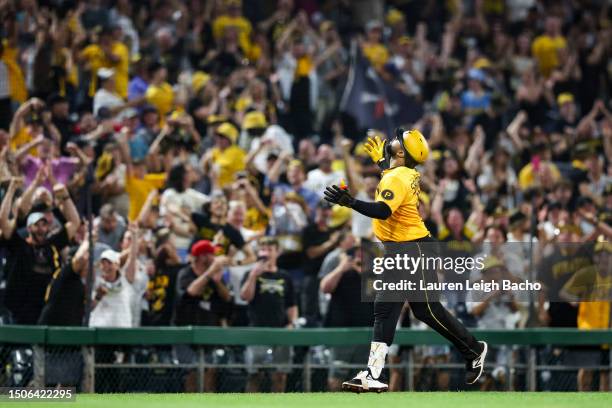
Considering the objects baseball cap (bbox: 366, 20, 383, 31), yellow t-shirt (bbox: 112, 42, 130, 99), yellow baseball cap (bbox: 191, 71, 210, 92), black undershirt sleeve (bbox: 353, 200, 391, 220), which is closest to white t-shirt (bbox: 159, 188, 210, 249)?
yellow t-shirt (bbox: 112, 42, 130, 99)

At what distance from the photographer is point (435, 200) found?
15812mm

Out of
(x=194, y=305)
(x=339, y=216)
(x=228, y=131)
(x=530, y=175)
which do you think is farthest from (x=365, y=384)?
(x=530, y=175)

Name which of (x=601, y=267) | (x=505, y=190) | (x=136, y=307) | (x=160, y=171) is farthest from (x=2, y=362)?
(x=505, y=190)

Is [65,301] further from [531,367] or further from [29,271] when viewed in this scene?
[531,367]

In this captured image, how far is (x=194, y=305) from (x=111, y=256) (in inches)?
36.6

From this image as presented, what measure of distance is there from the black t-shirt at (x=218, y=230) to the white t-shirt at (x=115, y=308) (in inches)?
41.8

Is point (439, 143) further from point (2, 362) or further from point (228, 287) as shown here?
point (2, 362)

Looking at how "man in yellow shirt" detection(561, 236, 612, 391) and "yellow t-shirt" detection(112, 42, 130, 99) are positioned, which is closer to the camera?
"man in yellow shirt" detection(561, 236, 612, 391)

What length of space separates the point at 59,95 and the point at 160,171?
1.53 m

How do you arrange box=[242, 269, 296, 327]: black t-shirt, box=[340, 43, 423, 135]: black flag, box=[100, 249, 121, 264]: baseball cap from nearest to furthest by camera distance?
box=[100, 249, 121, 264]: baseball cap < box=[242, 269, 296, 327]: black t-shirt < box=[340, 43, 423, 135]: black flag

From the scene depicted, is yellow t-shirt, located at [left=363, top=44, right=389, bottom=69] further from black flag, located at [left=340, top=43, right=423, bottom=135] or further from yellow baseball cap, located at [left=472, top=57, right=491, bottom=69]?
yellow baseball cap, located at [left=472, top=57, right=491, bottom=69]

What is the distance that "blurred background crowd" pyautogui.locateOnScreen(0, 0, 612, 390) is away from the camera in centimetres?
1298

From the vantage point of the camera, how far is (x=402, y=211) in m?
10.1

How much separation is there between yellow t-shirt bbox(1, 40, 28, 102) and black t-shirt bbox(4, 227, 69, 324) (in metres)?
4.15
